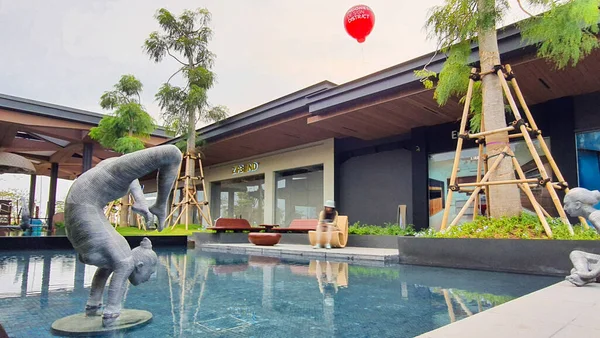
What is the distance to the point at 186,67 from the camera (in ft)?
56.0

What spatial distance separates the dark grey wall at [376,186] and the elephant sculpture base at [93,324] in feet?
38.5

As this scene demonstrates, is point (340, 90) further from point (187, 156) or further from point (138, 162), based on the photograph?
point (138, 162)

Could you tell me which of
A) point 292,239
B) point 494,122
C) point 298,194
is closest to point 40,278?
point 494,122

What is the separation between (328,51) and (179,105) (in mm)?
6966

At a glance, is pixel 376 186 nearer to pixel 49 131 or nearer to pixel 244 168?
pixel 244 168

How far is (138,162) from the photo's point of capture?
2.85 m

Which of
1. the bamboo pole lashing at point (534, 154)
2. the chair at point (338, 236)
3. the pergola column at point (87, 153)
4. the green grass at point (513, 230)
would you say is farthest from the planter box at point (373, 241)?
the pergola column at point (87, 153)

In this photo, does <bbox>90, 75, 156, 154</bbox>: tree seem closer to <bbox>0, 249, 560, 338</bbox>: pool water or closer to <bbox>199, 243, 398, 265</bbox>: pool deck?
<bbox>199, 243, 398, 265</bbox>: pool deck

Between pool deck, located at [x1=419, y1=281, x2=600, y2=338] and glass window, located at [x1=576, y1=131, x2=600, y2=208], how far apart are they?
25.7ft

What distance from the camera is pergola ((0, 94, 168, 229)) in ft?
51.4

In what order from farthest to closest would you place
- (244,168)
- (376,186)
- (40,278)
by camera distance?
(244,168) → (376,186) → (40,278)

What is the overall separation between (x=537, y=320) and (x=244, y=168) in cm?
1831

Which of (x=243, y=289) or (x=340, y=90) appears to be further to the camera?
(x=340, y=90)

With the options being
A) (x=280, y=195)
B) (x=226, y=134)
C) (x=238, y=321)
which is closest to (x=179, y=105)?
(x=226, y=134)
